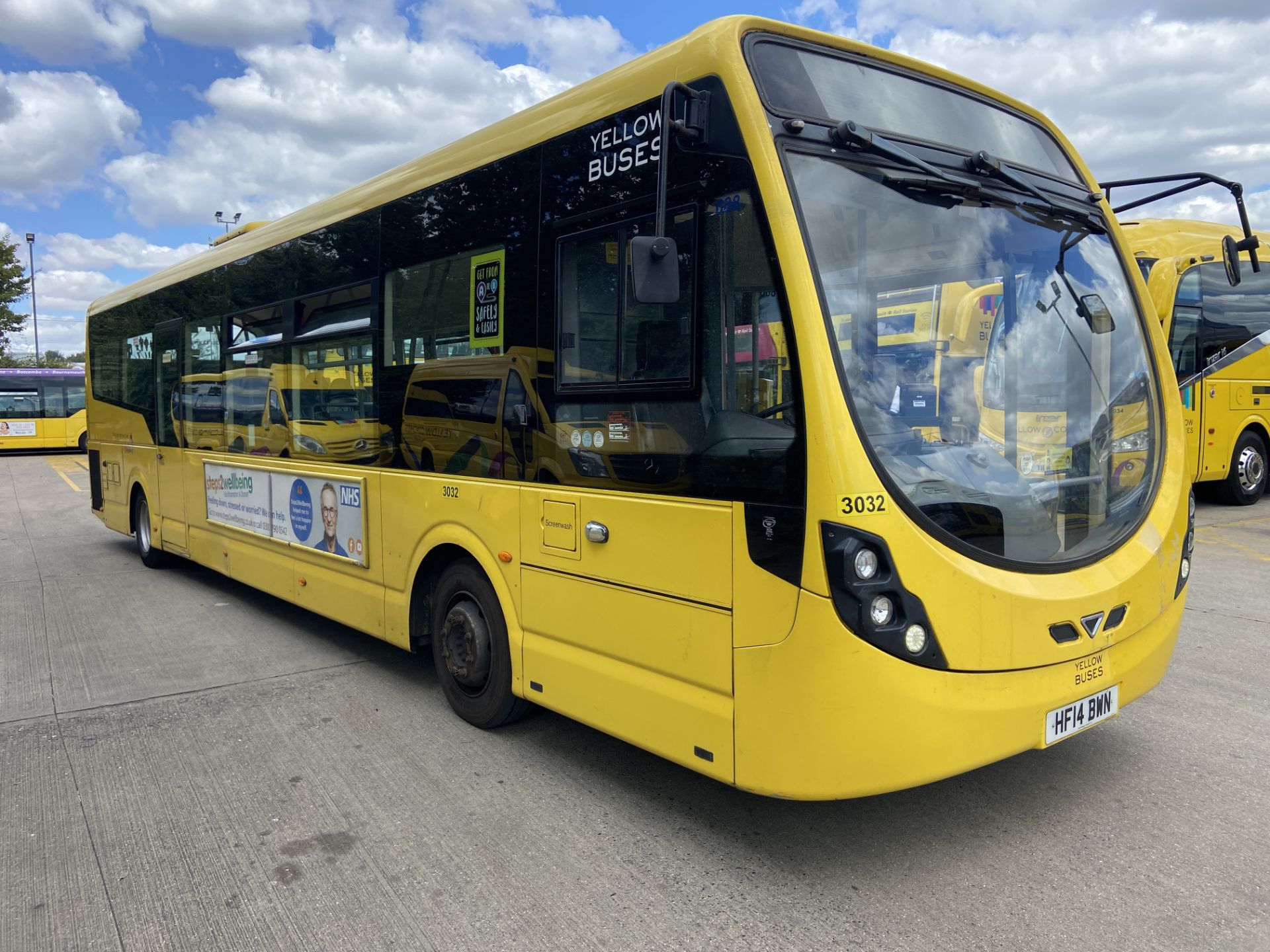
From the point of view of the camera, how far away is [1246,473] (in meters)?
12.9

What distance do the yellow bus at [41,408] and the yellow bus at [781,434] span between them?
32.3 m

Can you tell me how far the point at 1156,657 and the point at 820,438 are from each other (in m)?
1.92

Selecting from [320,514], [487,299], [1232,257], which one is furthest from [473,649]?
[1232,257]

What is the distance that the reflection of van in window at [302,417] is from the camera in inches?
222

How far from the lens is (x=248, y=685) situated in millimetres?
5578

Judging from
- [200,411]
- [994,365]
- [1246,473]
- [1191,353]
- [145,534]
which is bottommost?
[145,534]

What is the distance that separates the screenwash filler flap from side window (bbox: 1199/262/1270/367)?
1159cm

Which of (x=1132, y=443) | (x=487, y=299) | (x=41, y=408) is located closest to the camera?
(x=1132, y=443)

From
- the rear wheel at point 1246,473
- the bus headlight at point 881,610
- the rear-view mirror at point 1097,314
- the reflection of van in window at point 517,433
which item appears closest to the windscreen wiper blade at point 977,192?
the rear-view mirror at point 1097,314

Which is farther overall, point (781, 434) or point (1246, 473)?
point (1246, 473)

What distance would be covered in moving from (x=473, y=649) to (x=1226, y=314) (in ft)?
39.4

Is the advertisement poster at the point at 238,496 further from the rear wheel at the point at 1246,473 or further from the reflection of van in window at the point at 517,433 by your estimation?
the rear wheel at the point at 1246,473

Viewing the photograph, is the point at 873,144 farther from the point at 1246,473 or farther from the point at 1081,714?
the point at 1246,473

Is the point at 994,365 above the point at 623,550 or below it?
above
